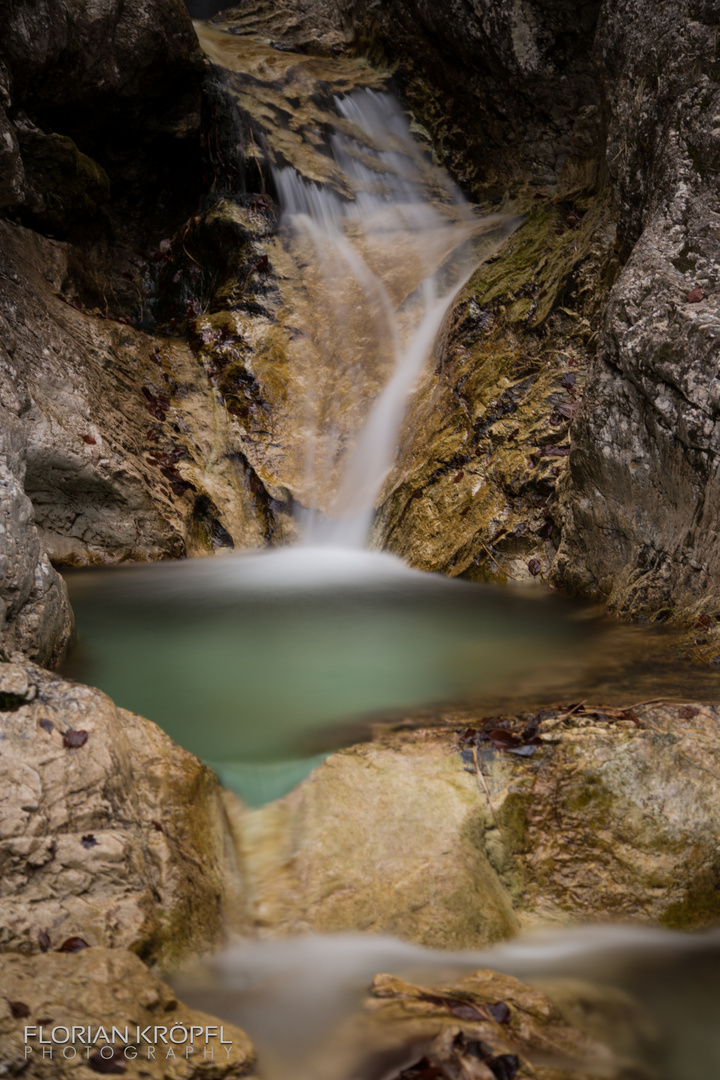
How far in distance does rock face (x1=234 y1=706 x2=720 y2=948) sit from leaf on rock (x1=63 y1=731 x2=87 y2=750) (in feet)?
2.11

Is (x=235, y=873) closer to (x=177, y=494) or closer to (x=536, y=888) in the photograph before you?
(x=536, y=888)

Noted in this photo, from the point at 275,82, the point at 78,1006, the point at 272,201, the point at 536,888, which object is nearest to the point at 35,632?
the point at 78,1006

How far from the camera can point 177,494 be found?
6.75 metres

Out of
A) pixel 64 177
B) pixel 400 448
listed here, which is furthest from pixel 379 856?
pixel 64 177

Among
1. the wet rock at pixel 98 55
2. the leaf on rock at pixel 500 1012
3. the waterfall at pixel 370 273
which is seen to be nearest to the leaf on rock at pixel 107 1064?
the leaf on rock at pixel 500 1012

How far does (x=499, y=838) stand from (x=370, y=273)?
7.61 m

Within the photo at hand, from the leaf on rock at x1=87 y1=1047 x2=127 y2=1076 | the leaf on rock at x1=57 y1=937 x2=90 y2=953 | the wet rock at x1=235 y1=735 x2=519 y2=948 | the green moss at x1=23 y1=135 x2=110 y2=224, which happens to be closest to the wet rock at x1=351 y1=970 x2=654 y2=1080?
the wet rock at x1=235 y1=735 x2=519 y2=948

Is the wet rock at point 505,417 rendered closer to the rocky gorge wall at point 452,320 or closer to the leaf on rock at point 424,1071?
the rocky gorge wall at point 452,320

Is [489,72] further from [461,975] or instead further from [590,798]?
[461,975]

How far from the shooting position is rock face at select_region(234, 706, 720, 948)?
230 cm

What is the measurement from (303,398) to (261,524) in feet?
Answer: 5.18

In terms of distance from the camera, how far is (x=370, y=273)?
8789 millimetres

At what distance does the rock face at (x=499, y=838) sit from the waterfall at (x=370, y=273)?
402cm

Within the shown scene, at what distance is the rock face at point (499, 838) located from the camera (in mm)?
2303
